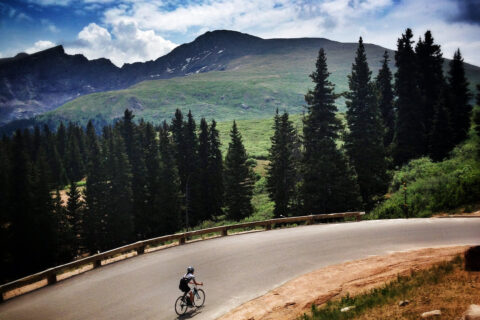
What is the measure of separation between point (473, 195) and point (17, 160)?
5634cm

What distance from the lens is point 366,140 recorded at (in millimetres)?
38750

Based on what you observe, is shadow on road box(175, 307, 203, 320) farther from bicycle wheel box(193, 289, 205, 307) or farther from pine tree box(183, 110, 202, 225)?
pine tree box(183, 110, 202, 225)

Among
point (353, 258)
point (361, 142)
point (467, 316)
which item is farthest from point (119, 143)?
point (467, 316)

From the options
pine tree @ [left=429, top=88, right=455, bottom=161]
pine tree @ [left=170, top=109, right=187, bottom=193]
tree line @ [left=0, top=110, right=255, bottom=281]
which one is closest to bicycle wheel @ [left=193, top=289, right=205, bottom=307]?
tree line @ [left=0, top=110, right=255, bottom=281]

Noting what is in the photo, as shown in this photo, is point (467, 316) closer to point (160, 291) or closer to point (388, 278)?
point (388, 278)

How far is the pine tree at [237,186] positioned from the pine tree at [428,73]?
27129mm

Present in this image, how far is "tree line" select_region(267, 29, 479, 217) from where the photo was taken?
1404 inches

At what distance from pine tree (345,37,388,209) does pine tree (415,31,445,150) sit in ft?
44.0

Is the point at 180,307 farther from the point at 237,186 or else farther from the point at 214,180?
the point at 214,180

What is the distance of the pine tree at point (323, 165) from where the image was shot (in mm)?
34500

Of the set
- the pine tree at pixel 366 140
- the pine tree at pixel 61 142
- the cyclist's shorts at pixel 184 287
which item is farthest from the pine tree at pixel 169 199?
the pine tree at pixel 61 142

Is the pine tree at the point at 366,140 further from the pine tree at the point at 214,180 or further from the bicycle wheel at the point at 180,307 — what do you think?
the bicycle wheel at the point at 180,307

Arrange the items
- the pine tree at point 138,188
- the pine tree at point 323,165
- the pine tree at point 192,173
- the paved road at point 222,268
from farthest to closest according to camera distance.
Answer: the pine tree at point 192,173 → the pine tree at point 138,188 → the pine tree at point 323,165 → the paved road at point 222,268

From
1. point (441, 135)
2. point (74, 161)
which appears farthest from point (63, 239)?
point (74, 161)
